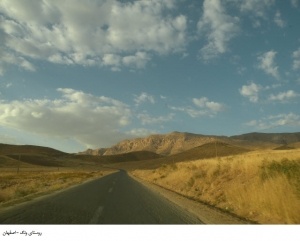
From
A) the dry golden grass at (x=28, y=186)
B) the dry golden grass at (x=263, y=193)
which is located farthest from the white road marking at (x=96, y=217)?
the dry golden grass at (x=263, y=193)

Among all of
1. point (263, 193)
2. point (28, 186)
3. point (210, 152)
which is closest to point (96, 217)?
point (263, 193)

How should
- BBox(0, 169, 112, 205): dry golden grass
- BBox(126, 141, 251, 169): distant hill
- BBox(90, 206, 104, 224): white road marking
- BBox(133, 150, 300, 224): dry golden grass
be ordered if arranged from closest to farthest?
1. BBox(90, 206, 104, 224): white road marking
2. BBox(133, 150, 300, 224): dry golden grass
3. BBox(0, 169, 112, 205): dry golden grass
4. BBox(126, 141, 251, 169): distant hill

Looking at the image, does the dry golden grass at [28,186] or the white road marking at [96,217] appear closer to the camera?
the white road marking at [96,217]

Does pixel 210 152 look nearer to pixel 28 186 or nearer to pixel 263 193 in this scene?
pixel 28 186

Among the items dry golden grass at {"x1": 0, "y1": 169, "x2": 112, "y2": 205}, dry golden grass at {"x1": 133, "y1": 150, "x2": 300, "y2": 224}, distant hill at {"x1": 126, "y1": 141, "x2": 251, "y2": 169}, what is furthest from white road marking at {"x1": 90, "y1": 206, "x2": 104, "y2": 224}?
distant hill at {"x1": 126, "y1": 141, "x2": 251, "y2": 169}

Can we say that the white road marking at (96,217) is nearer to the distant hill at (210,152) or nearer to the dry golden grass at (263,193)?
the dry golden grass at (263,193)

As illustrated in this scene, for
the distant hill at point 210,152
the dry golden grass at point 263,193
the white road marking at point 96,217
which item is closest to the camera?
the white road marking at point 96,217

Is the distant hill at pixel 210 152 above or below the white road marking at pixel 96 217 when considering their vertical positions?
above

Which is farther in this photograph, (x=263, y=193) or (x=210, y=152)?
(x=210, y=152)

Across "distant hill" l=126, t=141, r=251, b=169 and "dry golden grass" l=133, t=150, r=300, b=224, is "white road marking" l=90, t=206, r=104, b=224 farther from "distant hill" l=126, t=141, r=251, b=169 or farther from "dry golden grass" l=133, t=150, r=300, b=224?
"distant hill" l=126, t=141, r=251, b=169

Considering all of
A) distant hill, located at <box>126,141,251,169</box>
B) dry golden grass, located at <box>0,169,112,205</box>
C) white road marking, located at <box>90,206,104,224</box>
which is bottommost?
white road marking, located at <box>90,206,104,224</box>

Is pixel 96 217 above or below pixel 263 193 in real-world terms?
below
